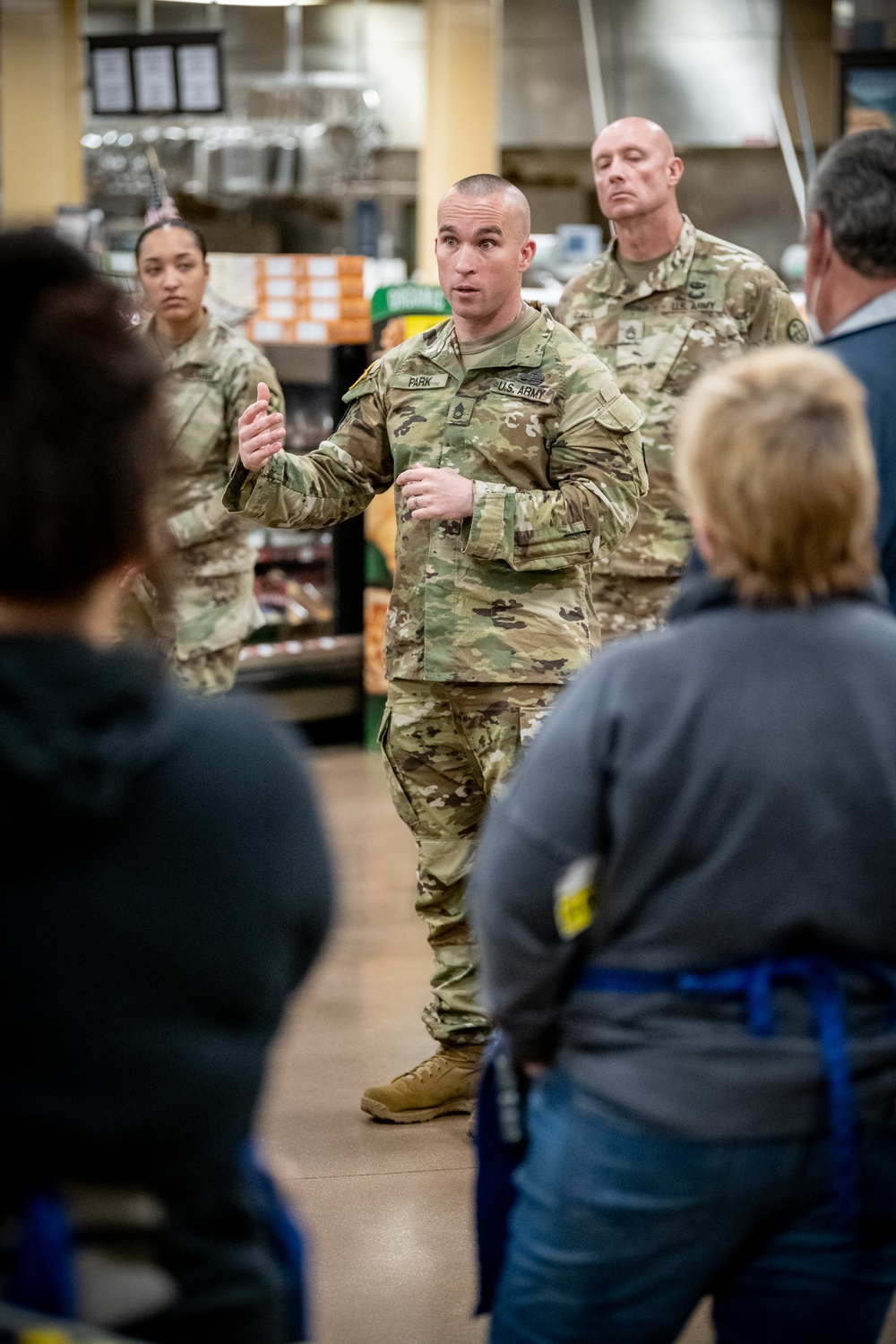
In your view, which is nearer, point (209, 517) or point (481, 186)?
point (481, 186)

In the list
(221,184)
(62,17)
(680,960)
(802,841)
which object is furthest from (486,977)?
(62,17)

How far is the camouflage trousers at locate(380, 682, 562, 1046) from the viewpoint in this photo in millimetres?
3389

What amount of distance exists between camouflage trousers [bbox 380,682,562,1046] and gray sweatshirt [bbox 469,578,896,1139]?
5.88 feet

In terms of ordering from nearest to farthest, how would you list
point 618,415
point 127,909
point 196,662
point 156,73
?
point 127,909 < point 618,415 < point 196,662 < point 156,73

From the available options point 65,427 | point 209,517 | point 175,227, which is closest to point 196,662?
point 209,517

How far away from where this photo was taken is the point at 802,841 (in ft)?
4.91

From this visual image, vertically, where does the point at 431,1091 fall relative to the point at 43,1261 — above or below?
below

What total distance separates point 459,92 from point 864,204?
9.99 m

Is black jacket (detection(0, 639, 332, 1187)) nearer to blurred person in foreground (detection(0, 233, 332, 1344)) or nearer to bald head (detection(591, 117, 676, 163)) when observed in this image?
blurred person in foreground (detection(0, 233, 332, 1344))

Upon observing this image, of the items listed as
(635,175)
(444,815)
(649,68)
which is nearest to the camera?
(444,815)

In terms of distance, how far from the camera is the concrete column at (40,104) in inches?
453

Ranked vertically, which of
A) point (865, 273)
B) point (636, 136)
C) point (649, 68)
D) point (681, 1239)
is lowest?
point (681, 1239)

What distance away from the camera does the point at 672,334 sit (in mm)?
4266

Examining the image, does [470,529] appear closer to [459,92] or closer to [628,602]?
[628,602]
